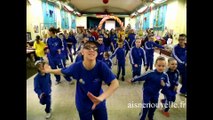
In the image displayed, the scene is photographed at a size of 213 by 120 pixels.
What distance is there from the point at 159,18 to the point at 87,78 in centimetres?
1355

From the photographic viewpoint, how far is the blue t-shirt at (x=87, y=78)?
224 centimetres

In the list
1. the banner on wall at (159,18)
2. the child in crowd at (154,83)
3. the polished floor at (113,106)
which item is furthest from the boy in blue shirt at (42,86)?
the banner on wall at (159,18)

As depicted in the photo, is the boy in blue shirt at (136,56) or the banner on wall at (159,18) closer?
the boy in blue shirt at (136,56)

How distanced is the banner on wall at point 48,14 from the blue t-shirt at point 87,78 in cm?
1052

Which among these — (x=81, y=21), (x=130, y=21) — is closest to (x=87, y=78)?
(x=81, y=21)

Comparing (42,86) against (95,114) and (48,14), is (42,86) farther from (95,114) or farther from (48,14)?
(48,14)

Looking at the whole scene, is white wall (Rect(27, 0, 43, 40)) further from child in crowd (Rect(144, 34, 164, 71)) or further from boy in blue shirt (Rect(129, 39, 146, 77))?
boy in blue shirt (Rect(129, 39, 146, 77))

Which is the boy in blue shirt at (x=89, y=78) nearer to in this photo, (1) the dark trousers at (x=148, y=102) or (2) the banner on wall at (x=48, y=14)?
(1) the dark trousers at (x=148, y=102)

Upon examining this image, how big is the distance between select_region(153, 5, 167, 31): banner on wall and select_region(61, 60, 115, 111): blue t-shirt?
12298mm

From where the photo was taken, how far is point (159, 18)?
14.9 meters

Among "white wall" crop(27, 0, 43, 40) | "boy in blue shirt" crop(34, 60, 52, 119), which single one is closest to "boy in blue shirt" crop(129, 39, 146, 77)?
"boy in blue shirt" crop(34, 60, 52, 119)

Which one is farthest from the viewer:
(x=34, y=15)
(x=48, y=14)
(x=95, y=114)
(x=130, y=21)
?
(x=130, y=21)

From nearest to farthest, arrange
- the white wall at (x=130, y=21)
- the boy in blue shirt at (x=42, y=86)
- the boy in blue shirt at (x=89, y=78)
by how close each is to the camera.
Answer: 1. the boy in blue shirt at (x=89, y=78)
2. the boy in blue shirt at (x=42, y=86)
3. the white wall at (x=130, y=21)
